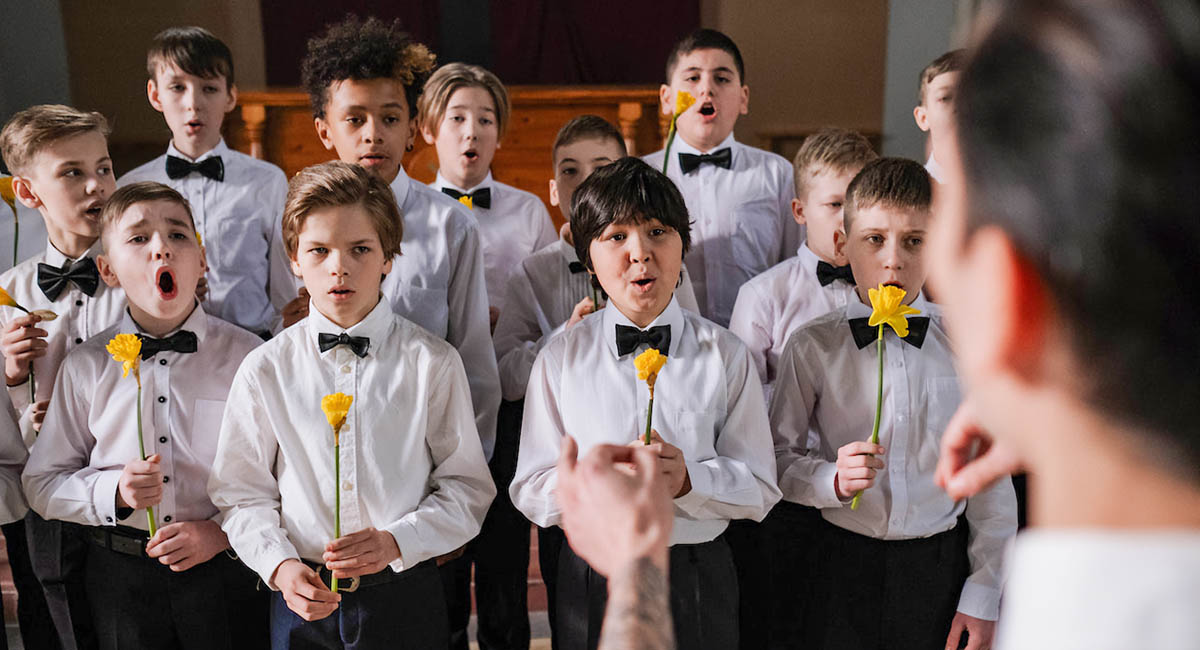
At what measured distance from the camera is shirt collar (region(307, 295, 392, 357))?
198cm

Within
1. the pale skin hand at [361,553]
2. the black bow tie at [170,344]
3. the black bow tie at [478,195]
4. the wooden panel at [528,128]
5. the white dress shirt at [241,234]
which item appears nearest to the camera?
the pale skin hand at [361,553]

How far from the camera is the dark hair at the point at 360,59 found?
2434 mm

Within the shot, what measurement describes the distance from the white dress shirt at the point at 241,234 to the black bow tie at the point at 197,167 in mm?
27

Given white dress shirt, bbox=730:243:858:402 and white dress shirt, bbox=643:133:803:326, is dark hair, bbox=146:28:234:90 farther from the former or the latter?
white dress shirt, bbox=730:243:858:402

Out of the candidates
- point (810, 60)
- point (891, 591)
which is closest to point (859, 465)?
point (891, 591)

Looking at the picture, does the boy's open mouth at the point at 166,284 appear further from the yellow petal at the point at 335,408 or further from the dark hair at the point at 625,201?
the dark hair at the point at 625,201

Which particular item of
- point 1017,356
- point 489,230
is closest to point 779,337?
point 489,230

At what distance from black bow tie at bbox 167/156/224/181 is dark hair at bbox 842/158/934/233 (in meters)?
1.78

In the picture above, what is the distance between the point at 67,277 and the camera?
233 centimetres

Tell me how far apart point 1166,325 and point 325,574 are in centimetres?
172

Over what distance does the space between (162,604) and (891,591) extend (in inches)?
58.4

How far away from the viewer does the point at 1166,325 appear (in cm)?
46

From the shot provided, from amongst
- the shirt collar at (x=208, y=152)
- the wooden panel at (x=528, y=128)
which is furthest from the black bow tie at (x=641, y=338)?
the wooden panel at (x=528, y=128)

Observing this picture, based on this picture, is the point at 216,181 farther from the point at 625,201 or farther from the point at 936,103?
the point at 936,103
